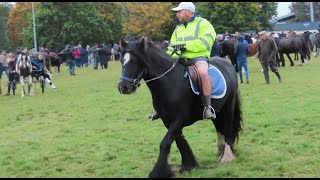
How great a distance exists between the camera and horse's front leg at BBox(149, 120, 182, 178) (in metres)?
6.70

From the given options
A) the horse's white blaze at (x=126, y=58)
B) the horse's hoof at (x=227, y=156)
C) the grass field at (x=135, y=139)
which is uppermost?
the horse's white blaze at (x=126, y=58)

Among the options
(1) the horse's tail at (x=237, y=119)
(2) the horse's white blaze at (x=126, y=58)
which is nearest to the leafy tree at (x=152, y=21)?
(1) the horse's tail at (x=237, y=119)

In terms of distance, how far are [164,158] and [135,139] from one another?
3470 mm

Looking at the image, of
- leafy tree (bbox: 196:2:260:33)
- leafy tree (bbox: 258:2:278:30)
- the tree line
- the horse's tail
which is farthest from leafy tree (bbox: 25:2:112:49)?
the horse's tail

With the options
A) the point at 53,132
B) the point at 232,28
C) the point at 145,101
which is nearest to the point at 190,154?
the point at 53,132

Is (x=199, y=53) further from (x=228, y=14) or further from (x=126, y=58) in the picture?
(x=228, y=14)

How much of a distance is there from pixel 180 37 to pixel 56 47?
179ft

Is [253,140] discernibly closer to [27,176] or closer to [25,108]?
[27,176]

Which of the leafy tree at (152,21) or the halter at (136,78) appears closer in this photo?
the halter at (136,78)

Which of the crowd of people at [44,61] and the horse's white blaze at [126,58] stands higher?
the horse's white blaze at [126,58]

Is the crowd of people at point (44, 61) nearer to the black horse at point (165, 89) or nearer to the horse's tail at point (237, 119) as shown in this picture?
the black horse at point (165, 89)

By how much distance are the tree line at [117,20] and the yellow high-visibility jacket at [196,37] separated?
44327 mm

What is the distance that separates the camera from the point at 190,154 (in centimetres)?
733

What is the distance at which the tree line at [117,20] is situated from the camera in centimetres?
5341
